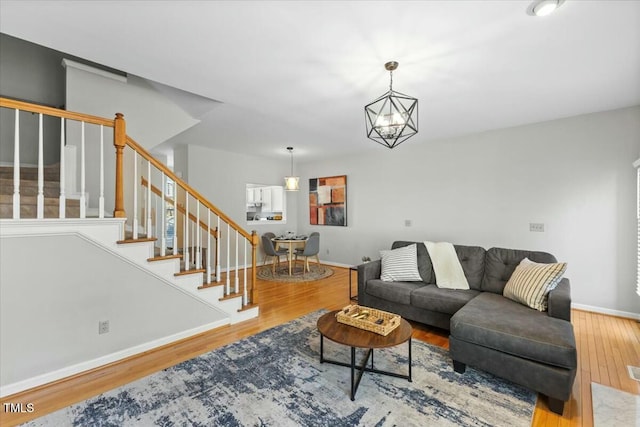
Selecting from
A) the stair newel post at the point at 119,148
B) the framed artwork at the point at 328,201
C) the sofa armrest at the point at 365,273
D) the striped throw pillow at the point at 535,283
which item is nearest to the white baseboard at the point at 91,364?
the stair newel post at the point at 119,148

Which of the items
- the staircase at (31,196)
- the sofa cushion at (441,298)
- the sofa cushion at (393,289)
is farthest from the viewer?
the sofa cushion at (393,289)

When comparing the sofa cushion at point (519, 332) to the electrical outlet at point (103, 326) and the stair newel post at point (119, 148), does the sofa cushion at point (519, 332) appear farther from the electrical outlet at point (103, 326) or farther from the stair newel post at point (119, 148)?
the stair newel post at point (119, 148)

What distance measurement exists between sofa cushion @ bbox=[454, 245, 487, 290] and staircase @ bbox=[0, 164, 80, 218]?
4208 millimetres

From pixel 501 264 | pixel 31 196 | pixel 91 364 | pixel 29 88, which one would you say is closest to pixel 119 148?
pixel 31 196

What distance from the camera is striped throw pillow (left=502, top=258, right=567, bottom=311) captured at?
2477mm

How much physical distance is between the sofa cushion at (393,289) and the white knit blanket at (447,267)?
25 centimetres

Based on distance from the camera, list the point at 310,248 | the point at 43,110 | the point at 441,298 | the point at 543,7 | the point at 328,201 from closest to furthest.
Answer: the point at 543,7
the point at 43,110
the point at 441,298
the point at 310,248
the point at 328,201

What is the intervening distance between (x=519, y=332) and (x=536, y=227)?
8.40 feet

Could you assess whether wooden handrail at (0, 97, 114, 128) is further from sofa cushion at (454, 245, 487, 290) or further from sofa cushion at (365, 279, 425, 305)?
sofa cushion at (454, 245, 487, 290)

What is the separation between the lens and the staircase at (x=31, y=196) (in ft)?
7.38

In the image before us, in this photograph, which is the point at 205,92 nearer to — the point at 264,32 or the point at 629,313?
the point at 264,32

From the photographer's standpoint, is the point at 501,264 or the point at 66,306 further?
the point at 501,264

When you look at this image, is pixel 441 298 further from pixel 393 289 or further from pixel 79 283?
pixel 79 283

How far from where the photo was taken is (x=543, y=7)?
1.71 meters
